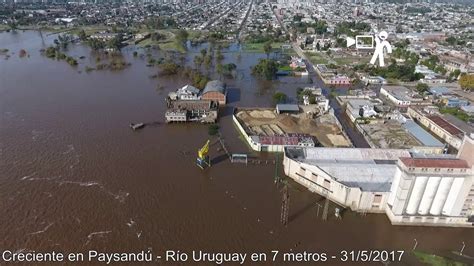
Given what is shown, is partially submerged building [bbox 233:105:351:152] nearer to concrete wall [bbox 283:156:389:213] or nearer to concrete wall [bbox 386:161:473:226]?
concrete wall [bbox 283:156:389:213]

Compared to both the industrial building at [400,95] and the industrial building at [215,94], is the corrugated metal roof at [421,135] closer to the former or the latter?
the industrial building at [400,95]

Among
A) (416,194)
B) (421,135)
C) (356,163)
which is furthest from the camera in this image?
(421,135)

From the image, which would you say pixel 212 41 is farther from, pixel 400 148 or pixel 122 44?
pixel 400 148

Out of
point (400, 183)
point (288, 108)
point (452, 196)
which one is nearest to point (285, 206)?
point (400, 183)

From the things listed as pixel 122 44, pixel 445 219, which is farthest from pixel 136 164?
pixel 122 44

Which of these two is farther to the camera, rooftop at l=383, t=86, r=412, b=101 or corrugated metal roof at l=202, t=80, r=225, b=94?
rooftop at l=383, t=86, r=412, b=101

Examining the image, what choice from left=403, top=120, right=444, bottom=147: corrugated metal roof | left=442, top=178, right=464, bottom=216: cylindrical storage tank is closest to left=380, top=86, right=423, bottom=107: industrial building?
left=403, top=120, right=444, bottom=147: corrugated metal roof

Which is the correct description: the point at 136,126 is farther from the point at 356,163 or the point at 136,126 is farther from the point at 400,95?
the point at 400,95
